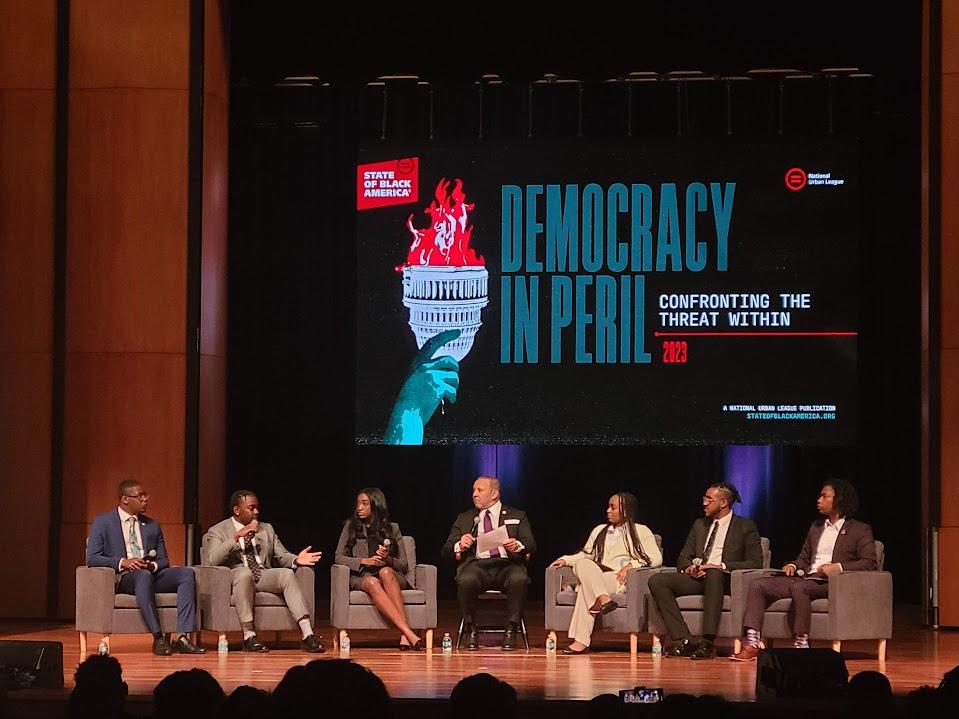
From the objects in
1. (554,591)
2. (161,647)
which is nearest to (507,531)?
(554,591)

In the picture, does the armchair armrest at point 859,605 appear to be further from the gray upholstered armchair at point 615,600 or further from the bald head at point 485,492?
the bald head at point 485,492

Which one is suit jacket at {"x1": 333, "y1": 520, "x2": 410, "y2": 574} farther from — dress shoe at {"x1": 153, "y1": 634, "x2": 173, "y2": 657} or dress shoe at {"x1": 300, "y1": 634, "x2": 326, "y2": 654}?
dress shoe at {"x1": 153, "y1": 634, "x2": 173, "y2": 657}

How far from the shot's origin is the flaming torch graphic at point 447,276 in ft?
34.3

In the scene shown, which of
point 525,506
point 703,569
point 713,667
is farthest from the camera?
Result: point 525,506

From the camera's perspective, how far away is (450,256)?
34.4ft

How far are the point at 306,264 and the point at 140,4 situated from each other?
7.44 ft

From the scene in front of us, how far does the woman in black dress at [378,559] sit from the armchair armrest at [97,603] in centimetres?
127

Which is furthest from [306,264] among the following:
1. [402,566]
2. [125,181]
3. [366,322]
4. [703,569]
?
[703,569]

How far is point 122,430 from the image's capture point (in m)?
9.76

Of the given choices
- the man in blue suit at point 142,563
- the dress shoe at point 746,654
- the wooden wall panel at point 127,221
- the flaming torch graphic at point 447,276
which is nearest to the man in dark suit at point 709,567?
the dress shoe at point 746,654

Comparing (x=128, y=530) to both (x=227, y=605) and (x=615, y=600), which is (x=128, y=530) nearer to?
(x=227, y=605)

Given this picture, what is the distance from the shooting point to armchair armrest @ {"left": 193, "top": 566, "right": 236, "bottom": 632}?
27.8ft

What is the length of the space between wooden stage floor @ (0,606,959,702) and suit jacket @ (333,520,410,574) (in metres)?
0.47

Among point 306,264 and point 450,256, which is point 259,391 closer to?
point 306,264
